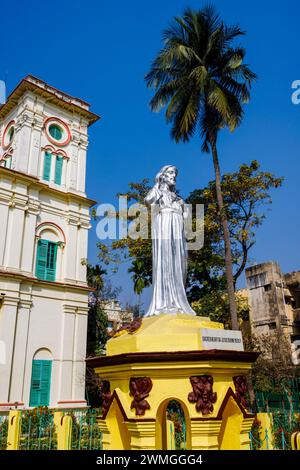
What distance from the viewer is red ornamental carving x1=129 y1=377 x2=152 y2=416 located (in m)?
3.86

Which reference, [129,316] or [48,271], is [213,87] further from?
[129,316]

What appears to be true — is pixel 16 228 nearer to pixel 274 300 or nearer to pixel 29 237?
pixel 29 237

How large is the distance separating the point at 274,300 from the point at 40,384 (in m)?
14.3

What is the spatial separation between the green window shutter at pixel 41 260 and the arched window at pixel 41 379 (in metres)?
3.27

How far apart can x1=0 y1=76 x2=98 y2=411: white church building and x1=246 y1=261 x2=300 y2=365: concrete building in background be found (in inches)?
448

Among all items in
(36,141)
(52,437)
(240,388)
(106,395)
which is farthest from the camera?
(36,141)

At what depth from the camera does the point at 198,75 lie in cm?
1563

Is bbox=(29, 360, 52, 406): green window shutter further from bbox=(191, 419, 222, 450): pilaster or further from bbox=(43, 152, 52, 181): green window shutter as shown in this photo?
bbox=(191, 419, 222, 450): pilaster

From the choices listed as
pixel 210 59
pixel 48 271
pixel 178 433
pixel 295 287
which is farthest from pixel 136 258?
pixel 295 287

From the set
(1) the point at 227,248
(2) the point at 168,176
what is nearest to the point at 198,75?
(1) the point at 227,248

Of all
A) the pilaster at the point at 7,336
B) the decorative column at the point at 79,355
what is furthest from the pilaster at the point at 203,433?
the decorative column at the point at 79,355

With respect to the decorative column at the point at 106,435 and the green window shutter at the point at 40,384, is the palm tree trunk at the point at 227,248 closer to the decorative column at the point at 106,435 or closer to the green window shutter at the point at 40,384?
the green window shutter at the point at 40,384

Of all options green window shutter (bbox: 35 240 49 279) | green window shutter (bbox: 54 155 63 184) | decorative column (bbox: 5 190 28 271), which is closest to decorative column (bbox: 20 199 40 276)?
decorative column (bbox: 5 190 28 271)

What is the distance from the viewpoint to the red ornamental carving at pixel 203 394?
3771mm
